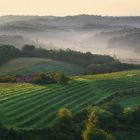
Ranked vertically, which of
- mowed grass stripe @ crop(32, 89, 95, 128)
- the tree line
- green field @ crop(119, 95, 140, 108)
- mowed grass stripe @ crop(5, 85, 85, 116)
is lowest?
the tree line

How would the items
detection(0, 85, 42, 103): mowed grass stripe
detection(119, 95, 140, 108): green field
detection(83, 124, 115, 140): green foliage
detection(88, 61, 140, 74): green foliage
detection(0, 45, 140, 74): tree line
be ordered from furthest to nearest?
detection(0, 45, 140, 74): tree line < detection(88, 61, 140, 74): green foliage < detection(119, 95, 140, 108): green field < detection(0, 85, 42, 103): mowed grass stripe < detection(83, 124, 115, 140): green foliage

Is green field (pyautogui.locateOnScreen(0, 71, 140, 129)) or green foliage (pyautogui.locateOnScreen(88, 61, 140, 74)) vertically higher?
green field (pyautogui.locateOnScreen(0, 71, 140, 129))

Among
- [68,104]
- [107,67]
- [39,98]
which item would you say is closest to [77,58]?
[107,67]

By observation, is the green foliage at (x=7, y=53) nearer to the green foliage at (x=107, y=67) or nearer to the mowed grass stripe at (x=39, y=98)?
the green foliage at (x=107, y=67)

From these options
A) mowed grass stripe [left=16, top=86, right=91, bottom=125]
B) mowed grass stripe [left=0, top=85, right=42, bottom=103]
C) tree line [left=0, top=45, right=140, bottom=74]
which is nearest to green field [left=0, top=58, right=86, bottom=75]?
tree line [left=0, top=45, right=140, bottom=74]

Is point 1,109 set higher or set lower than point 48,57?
higher

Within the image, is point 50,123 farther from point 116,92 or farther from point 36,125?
point 116,92

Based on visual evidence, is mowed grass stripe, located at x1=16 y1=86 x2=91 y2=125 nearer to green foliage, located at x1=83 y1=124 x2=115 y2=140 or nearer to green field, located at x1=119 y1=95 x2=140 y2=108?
green field, located at x1=119 y1=95 x2=140 y2=108

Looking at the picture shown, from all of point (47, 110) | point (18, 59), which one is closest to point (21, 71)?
point (18, 59)
